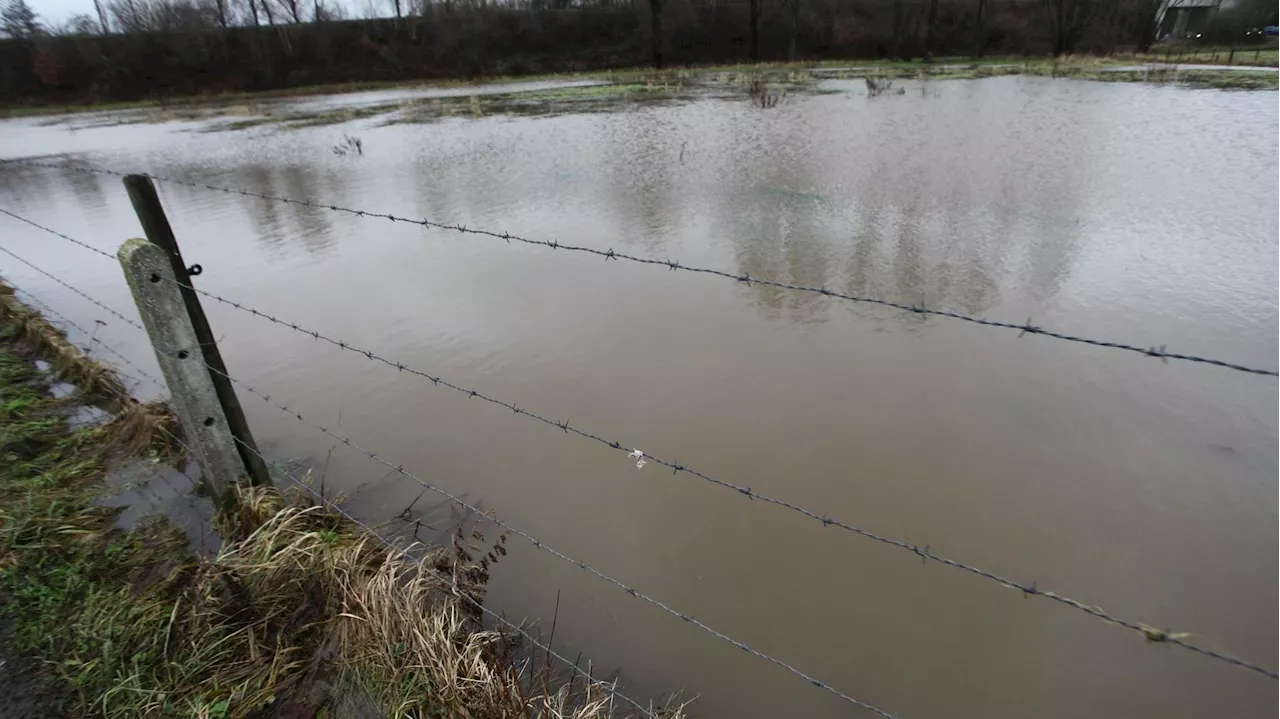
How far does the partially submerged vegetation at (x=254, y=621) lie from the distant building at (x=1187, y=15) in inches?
1938

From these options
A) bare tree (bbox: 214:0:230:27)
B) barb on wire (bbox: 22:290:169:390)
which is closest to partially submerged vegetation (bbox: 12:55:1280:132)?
barb on wire (bbox: 22:290:169:390)

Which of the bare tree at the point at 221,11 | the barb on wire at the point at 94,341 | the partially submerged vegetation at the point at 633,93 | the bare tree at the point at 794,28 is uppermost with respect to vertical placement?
the bare tree at the point at 221,11

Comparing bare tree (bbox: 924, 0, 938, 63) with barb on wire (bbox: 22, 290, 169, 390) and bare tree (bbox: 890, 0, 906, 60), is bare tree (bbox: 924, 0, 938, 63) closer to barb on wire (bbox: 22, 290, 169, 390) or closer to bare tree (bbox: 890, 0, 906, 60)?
bare tree (bbox: 890, 0, 906, 60)

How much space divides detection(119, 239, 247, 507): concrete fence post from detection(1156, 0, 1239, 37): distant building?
162 feet

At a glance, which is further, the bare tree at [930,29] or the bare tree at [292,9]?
the bare tree at [292,9]

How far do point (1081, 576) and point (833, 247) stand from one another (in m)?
4.41

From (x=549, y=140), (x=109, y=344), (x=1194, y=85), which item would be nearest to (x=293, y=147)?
(x=549, y=140)

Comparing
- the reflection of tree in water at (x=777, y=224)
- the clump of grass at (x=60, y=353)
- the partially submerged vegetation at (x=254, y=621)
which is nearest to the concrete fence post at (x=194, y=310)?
the partially submerged vegetation at (x=254, y=621)

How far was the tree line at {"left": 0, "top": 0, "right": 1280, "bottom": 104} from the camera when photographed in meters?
40.7

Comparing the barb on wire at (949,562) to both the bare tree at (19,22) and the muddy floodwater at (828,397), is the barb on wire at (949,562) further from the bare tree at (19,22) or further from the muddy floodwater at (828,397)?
the bare tree at (19,22)

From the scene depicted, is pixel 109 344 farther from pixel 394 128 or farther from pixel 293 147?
pixel 394 128

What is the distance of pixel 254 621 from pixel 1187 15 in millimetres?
58854

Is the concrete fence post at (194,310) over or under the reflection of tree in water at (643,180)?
over

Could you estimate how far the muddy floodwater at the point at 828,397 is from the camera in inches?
104
